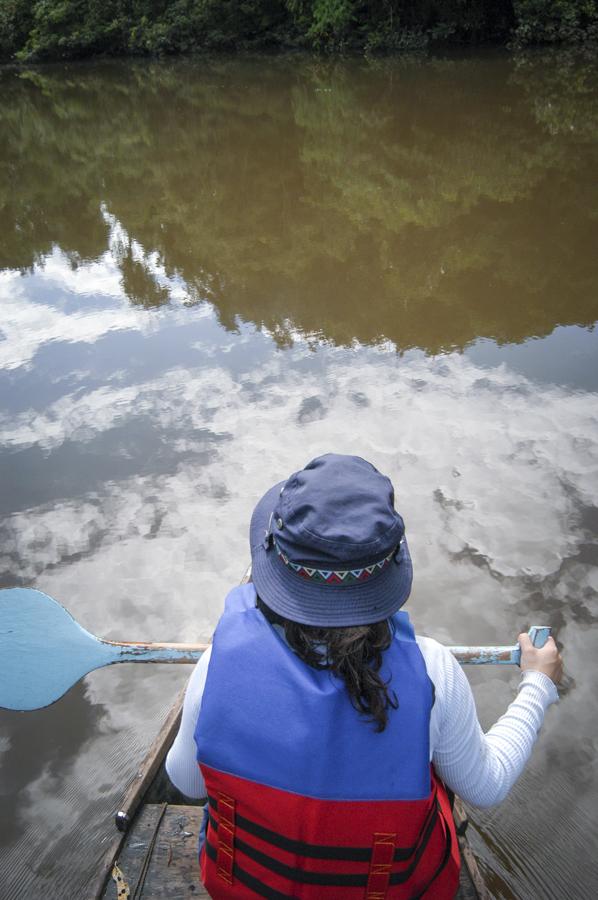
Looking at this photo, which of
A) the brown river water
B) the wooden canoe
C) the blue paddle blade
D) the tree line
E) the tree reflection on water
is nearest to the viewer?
the wooden canoe

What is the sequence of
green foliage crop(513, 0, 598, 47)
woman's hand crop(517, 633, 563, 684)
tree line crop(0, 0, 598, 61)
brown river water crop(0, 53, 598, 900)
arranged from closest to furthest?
woman's hand crop(517, 633, 563, 684) → brown river water crop(0, 53, 598, 900) → green foliage crop(513, 0, 598, 47) → tree line crop(0, 0, 598, 61)

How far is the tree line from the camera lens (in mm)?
16938

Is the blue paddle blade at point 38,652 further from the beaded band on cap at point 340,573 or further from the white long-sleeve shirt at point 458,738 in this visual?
the beaded band on cap at point 340,573

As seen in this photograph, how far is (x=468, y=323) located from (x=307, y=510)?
13.4 feet

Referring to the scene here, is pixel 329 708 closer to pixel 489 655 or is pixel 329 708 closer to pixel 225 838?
pixel 225 838

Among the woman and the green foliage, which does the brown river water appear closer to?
the woman

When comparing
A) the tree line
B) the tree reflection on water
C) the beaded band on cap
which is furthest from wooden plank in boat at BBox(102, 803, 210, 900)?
the tree line

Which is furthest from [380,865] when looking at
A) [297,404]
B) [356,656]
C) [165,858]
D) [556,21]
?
[556,21]

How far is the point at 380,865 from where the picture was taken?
107 centimetres

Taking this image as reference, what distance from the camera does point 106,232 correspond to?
7312 millimetres

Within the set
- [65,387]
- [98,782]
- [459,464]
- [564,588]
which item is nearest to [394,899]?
[98,782]

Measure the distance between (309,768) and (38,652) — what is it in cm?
126

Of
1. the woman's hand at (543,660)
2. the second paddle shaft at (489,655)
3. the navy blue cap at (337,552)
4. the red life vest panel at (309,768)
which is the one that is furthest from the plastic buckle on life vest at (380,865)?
the second paddle shaft at (489,655)

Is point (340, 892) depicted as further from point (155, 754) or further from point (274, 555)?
point (155, 754)
